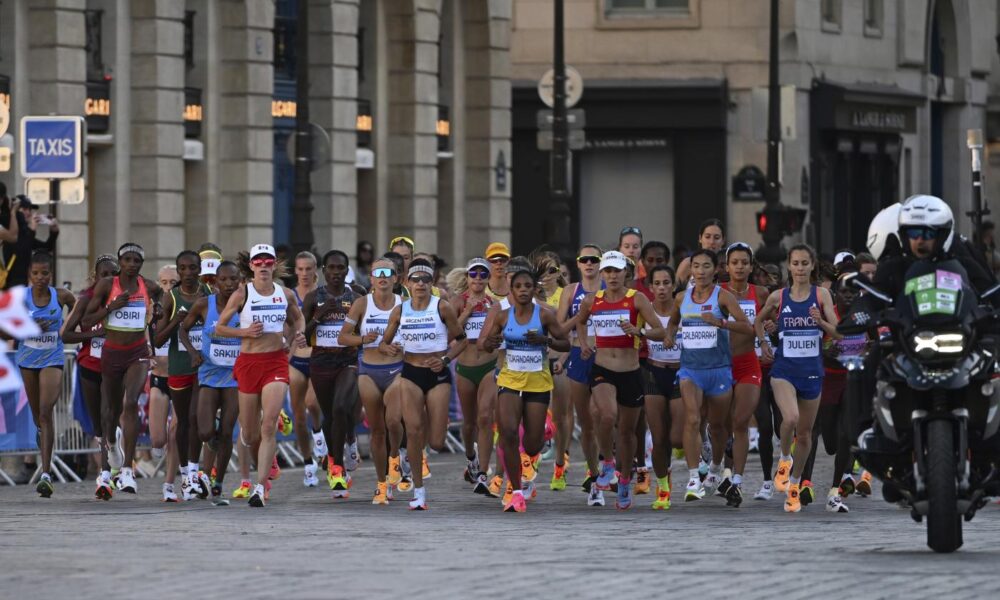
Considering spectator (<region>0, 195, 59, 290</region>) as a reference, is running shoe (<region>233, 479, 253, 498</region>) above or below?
below

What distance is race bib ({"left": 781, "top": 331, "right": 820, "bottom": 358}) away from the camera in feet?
66.3

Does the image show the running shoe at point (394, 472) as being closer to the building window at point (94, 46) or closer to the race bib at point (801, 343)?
the race bib at point (801, 343)

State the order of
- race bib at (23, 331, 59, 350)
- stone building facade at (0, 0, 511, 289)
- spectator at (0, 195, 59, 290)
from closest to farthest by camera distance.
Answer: race bib at (23, 331, 59, 350)
spectator at (0, 195, 59, 290)
stone building facade at (0, 0, 511, 289)

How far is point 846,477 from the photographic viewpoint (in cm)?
2094

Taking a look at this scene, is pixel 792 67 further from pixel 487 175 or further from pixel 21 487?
pixel 21 487

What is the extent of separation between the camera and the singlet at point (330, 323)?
22109mm

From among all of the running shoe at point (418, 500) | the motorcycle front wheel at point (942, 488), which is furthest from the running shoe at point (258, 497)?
the motorcycle front wheel at point (942, 488)

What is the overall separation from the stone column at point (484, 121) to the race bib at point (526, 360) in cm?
2486

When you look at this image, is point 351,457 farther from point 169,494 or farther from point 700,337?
point 700,337

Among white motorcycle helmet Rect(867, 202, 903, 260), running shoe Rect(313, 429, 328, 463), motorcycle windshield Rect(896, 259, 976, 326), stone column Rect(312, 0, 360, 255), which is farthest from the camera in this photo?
stone column Rect(312, 0, 360, 255)

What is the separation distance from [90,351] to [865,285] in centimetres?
855

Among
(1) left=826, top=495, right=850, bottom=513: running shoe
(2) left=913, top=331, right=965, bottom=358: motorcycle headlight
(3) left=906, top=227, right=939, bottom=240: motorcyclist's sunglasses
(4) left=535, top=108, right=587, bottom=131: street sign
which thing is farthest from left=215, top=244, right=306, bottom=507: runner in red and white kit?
(4) left=535, top=108, right=587, bottom=131: street sign

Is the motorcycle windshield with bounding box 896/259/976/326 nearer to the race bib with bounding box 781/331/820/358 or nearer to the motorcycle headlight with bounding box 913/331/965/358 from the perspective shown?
the motorcycle headlight with bounding box 913/331/965/358

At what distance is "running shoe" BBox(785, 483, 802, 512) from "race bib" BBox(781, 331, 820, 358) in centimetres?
97
